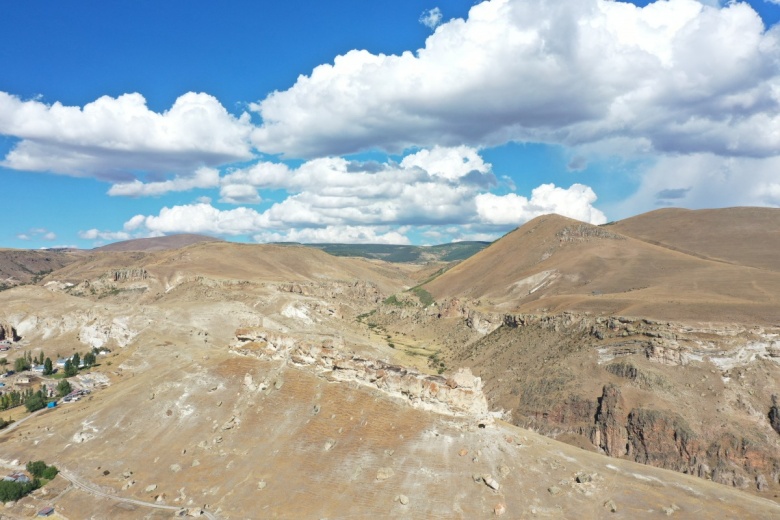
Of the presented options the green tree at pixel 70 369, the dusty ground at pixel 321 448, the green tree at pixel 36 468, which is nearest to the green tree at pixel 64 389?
the dusty ground at pixel 321 448

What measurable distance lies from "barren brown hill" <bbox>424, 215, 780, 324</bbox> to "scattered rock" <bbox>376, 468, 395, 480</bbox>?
64.1 meters

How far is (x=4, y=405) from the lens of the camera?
297ft

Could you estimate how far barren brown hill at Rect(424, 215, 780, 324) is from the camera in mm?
91375

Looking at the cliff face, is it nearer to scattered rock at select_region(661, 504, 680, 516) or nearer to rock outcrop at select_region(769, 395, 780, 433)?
rock outcrop at select_region(769, 395, 780, 433)

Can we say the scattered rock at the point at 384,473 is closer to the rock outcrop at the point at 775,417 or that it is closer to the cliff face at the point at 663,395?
the cliff face at the point at 663,395

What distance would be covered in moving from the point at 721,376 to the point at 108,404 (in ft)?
278

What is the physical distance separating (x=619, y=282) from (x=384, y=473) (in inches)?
4205

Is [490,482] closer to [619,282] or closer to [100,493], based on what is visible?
[100,493]

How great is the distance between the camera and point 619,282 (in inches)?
5207

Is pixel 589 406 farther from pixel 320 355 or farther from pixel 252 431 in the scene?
pixel 252 431

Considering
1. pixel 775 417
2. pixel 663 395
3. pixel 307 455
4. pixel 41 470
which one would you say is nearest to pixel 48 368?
pixel 41 470

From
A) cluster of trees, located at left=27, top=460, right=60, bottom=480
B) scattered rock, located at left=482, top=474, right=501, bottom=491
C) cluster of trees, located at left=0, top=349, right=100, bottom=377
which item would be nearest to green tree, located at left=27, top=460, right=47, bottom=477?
cluster of trees, located at left=27, top=460, right=60, bottom=480

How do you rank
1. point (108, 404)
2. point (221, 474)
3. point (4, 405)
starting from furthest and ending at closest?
1. point (4, 405)
2. point (108, 404)
3. point (221, 474)

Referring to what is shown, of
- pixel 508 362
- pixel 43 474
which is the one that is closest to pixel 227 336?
pixel 43 474
